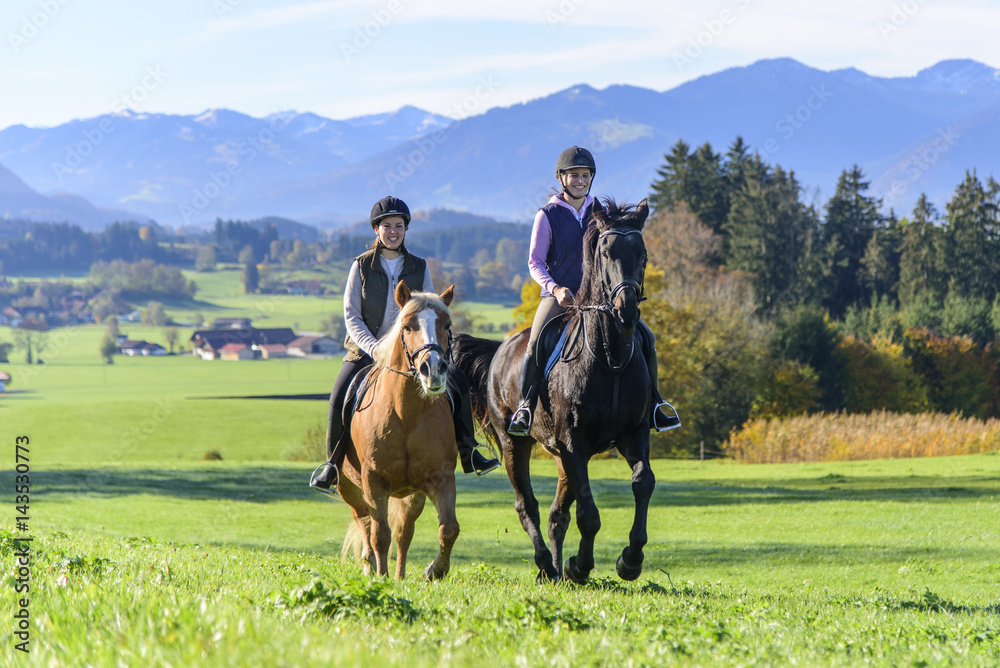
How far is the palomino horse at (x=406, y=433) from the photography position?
7406 millimetres

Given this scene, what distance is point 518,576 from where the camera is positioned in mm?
11484

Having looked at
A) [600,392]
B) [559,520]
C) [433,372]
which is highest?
[433,372]

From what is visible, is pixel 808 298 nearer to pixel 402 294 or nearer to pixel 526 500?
pixel 526 500

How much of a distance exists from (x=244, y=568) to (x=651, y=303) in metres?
41.5

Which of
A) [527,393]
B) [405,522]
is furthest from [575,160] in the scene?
[405,522]

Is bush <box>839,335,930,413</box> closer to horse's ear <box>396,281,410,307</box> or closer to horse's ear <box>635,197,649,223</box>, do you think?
horse's ear <box>635,197,649,223</box>

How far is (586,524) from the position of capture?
26.6 feet

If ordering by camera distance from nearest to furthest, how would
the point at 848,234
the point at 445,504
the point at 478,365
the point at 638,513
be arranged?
1. the point at 445,504
2. the point at 638,513
3. the point at 478,365
4. the point at 848,234

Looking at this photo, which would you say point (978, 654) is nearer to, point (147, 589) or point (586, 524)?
point (586, 524)

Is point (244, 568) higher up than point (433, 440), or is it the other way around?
point (433, 440)

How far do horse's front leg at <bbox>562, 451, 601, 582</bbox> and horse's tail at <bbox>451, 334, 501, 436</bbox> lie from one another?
7.95 feet

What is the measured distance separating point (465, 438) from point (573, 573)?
1.76 m

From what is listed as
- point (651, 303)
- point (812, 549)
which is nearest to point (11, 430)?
point (651, 303)

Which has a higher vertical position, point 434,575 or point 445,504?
point 445,504
